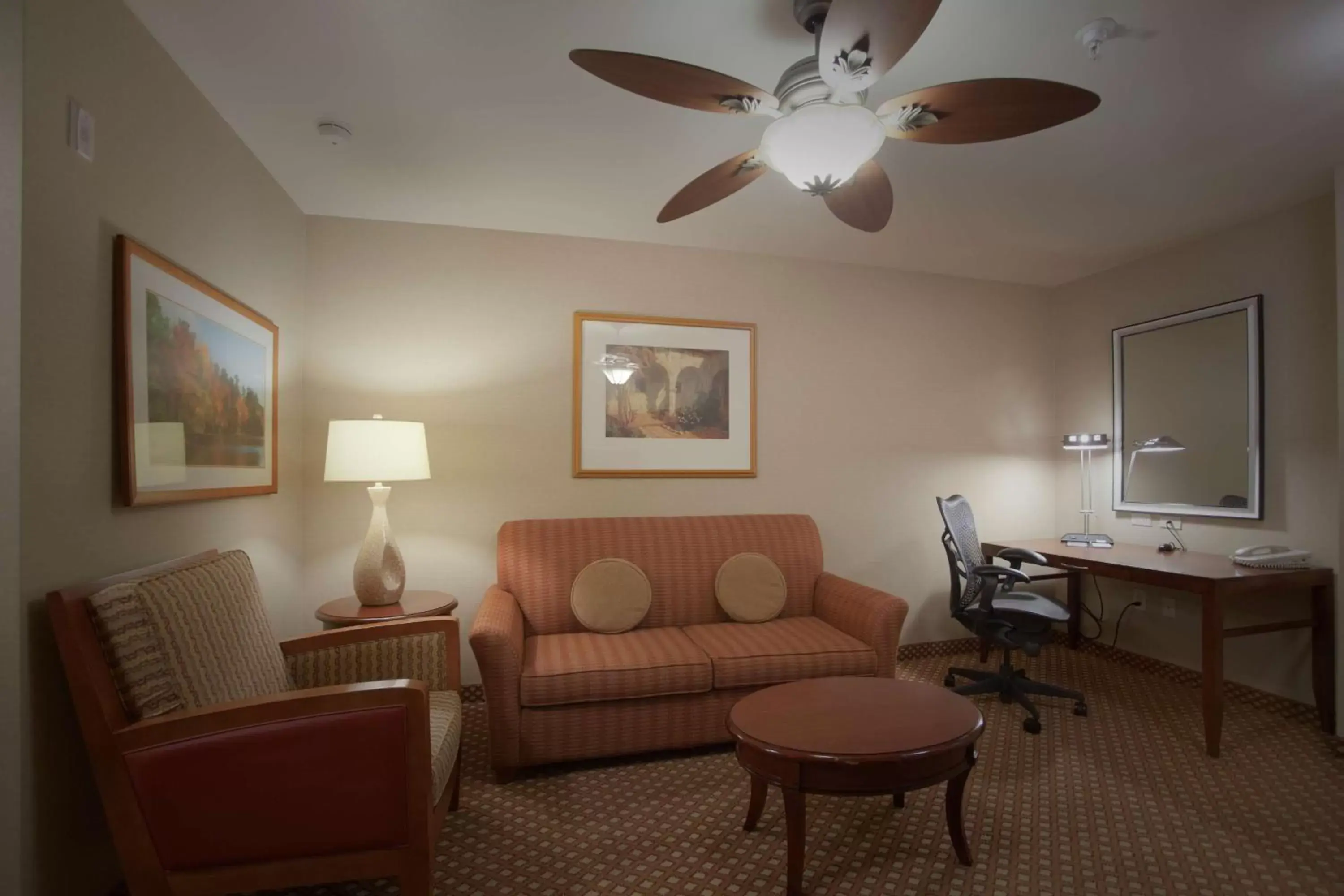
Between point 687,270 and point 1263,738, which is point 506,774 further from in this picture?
point 1263,738

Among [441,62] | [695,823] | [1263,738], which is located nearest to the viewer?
[441,62]

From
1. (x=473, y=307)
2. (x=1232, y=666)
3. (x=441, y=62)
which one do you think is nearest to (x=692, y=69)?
(x=441, y=62)

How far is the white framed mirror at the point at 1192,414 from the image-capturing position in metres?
3.28

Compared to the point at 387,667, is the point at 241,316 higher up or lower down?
higher up

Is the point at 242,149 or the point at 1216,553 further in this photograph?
the point at 1216,553

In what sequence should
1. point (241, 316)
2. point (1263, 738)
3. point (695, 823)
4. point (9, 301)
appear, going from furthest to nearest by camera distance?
point (1263, 738), point (241, 316), point (695, 823), point (9, 301)

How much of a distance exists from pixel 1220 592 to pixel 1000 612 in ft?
2.75

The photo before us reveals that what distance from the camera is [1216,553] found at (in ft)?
11.3

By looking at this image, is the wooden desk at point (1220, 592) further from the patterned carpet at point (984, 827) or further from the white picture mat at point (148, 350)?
the white picture mat at point (148, 350)

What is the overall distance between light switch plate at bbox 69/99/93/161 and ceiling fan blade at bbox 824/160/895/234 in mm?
1955

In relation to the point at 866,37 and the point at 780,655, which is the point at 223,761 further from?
the point at 866,37

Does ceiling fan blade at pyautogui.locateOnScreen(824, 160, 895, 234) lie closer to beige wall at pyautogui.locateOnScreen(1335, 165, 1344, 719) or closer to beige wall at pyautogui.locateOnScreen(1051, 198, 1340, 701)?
beige wall at pyautogui.locateOnScreen(1335, 165, 1344, 719)

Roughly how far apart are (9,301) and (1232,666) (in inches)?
197

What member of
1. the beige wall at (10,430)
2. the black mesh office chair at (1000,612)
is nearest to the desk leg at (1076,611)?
the black mesh office chair at (1000,612)
